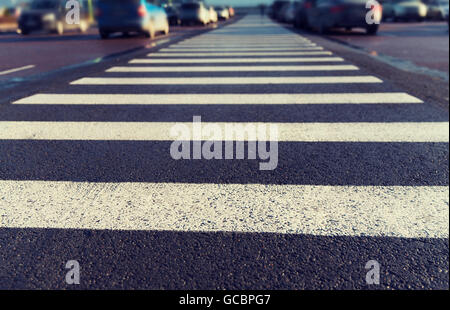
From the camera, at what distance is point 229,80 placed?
692 centimetres

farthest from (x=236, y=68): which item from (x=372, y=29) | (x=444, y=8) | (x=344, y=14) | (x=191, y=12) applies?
(x=444, y=8)

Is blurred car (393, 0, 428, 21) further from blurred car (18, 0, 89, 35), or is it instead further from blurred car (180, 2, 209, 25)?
blurred car (18, 0, 89, 35)

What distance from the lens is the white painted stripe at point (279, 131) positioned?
393cm

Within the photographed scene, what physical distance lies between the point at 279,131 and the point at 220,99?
1.58 m

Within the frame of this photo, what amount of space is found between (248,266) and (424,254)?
0.86m

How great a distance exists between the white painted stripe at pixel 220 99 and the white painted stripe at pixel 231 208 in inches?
101

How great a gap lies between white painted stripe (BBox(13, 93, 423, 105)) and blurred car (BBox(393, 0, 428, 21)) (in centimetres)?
2437

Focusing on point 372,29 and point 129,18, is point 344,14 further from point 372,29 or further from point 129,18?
point 129,18

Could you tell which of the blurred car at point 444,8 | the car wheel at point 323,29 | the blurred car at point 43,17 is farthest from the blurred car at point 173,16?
the blurred car at point 43,17

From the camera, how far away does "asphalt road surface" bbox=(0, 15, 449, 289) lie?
Answer: 201 centimetres

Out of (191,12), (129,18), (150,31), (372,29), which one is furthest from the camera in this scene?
(191,12)

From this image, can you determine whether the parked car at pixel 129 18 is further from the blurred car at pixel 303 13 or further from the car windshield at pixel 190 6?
the car windshield at pixel 190 6

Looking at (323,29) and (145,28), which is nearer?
(145,28)

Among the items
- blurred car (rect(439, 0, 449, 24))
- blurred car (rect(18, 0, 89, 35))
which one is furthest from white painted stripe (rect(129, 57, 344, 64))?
blurred car (rect(439, 0, 449, 24))
